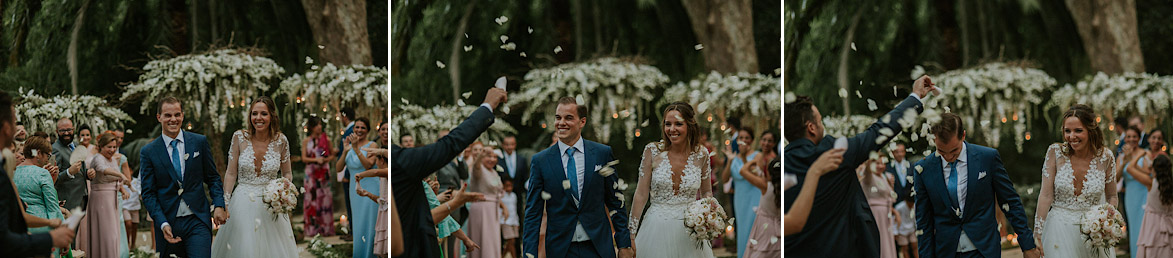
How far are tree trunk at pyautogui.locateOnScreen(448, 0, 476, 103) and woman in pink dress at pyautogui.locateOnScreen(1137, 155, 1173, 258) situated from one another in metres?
3.96

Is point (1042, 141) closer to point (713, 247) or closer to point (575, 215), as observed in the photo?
point (713, 247)

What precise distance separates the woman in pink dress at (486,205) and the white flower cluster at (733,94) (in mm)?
1105

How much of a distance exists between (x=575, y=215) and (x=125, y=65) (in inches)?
109

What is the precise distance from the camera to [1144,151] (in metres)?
5.57

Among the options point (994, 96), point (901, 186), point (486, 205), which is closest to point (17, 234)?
point (486, 205)

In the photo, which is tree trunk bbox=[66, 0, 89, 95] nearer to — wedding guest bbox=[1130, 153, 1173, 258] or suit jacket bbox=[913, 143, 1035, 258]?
suit jacket bbox=[913, 143, 1035, 258]

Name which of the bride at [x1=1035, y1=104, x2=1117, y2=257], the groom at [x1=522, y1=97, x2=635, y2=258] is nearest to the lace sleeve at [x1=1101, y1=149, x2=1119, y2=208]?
the bride at [x1=1035, y1=104, x2=1117, y2=257]

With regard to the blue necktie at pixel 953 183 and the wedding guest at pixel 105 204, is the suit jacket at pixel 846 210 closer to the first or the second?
the blue necktie at pixel 953 183

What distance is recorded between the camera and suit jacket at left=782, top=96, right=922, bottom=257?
4977mm

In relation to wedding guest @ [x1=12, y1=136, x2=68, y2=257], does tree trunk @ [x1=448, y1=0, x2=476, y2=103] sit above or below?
above

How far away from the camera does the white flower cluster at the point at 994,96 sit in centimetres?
551

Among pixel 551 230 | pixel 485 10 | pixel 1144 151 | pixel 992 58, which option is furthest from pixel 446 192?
pixel 1144 151

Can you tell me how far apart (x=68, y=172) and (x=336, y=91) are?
1.59 m

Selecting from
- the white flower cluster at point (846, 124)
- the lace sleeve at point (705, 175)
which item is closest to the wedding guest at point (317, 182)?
the lace sleeve at point (705, 175)
